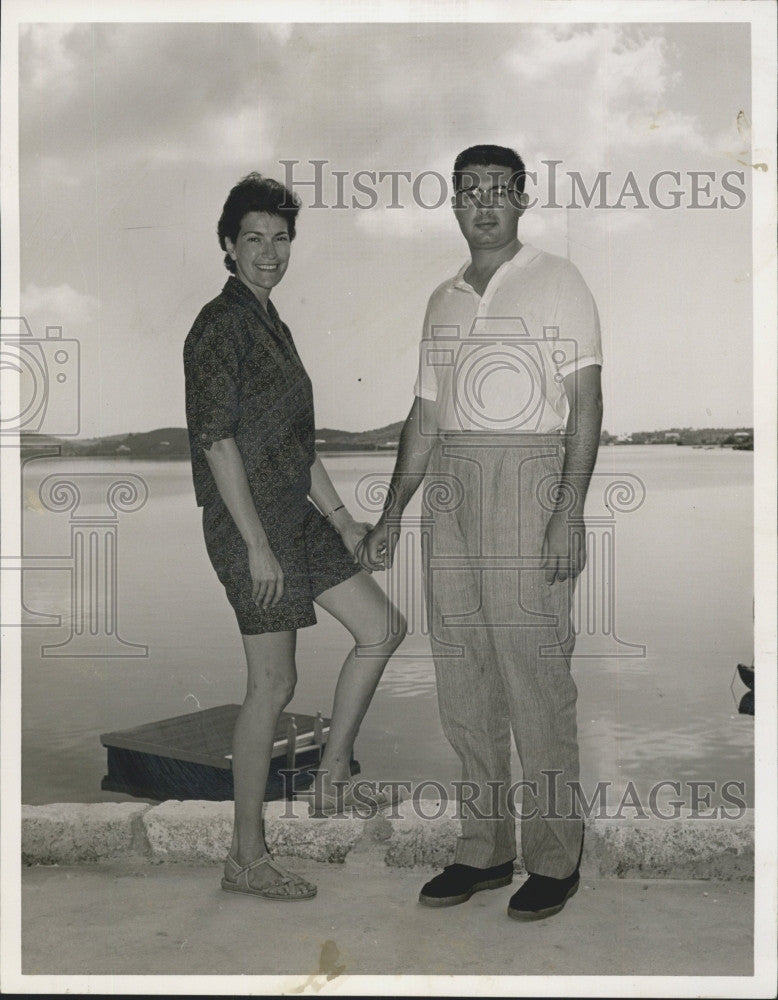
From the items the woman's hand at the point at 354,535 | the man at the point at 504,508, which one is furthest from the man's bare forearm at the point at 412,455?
the woman's hand at the point at 354,535

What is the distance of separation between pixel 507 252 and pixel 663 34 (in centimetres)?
83

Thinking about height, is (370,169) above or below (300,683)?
above

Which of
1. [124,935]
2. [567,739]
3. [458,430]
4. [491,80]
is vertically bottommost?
[124,935]

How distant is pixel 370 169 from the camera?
3.76 m

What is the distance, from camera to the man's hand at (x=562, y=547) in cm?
365

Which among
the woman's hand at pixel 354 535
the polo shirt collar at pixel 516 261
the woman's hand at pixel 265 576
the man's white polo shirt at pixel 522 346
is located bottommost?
the woman's hand at pixel 265 576

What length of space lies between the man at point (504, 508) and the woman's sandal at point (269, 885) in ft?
1.32

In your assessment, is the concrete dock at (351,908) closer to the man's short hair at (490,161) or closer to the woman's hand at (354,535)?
the woman's hand at (354,535)

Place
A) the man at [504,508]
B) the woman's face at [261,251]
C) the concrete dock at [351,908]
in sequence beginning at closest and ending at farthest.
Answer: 1. the concrete dock at [351,908]
2. the man at [504,508]
3. the woman's face at [261,251]

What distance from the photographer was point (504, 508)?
11.9 feet

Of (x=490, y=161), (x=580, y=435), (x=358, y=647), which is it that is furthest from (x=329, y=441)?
(x=490, y=161)

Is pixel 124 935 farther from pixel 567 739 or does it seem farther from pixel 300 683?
pixel 567 739

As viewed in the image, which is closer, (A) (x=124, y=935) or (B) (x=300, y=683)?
(A) (x=124, y=935)

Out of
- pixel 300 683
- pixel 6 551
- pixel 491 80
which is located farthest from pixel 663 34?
pixel 6 551
